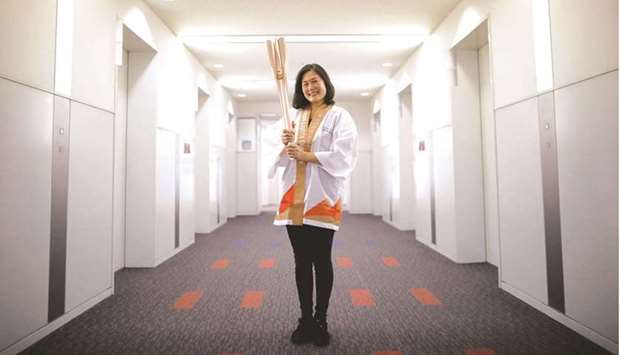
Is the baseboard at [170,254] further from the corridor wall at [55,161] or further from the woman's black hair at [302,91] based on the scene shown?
the woman's black hair at [302,91]

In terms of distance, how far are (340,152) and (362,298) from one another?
143 cm

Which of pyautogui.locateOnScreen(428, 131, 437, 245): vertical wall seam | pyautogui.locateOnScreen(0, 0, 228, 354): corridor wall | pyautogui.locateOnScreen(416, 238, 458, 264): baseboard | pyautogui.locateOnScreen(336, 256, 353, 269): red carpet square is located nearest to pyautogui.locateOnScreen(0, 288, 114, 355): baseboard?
pyautogui.locateOnScreen(0, 0, 228, 354): corridor wall

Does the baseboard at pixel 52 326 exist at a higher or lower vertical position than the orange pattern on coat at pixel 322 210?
lower

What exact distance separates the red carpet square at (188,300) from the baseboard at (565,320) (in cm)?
254

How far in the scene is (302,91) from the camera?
6.09 ft

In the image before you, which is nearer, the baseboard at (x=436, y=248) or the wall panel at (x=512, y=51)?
the wall panel at (x=512, y=51)

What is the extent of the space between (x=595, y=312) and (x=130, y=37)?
14.3 ft

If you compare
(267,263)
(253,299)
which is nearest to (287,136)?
(253,299)

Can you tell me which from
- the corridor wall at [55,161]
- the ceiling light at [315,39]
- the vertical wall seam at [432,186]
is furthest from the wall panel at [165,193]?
the vertical wall seam at [432,186]

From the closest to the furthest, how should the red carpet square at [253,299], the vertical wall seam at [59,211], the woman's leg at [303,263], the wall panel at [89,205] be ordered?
the woman's leg at [303,263] < the vertical wall seam at [59,211] < the wall panel at [89,205] < the red carpet square at [253,299]

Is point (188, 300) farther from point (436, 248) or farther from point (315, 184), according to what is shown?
point (436, 248)

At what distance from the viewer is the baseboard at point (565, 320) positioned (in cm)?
170

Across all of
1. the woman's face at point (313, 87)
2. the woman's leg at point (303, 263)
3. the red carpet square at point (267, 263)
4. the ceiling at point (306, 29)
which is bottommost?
the red carpet square at point (267, 263)

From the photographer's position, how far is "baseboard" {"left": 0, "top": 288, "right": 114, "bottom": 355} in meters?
1.73
